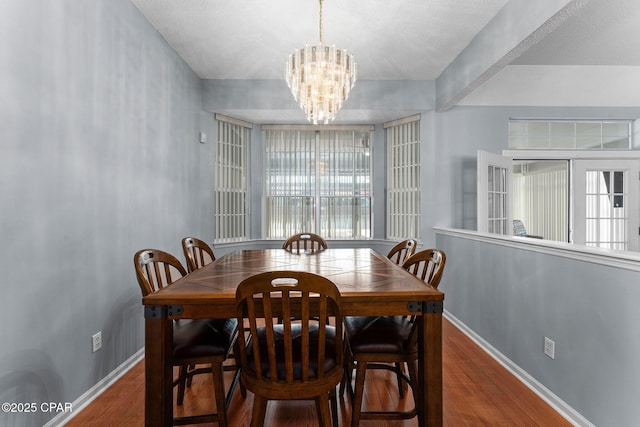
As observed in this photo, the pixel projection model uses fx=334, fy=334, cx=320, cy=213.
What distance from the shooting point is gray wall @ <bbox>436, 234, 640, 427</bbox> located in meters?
1.63

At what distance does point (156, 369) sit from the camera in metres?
1.53

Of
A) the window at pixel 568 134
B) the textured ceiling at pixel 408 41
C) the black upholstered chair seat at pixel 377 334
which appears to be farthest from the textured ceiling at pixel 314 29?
the black upholstered chair seat at pixel 377 334

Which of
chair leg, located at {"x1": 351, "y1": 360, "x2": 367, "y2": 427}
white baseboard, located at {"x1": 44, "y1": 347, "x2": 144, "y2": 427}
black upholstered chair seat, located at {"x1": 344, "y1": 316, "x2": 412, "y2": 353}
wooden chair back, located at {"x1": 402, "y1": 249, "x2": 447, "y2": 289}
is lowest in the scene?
white baseboard, located at {"x1": 44, "y1": 347, "x2": 144, "y2": 427}

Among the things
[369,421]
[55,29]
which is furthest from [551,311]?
[55,29]

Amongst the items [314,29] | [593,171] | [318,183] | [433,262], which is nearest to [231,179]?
[318,183]

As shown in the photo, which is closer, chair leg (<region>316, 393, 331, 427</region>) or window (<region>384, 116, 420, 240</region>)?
chair leg (<region>316, 393, 331, 427</region>)

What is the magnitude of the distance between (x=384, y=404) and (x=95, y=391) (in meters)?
1.87

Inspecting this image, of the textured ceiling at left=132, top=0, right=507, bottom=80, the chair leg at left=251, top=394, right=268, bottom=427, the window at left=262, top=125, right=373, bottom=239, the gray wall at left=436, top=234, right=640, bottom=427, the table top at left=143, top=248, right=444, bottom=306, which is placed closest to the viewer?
the chair leg at left=251, top=394, right=268, bottom=427

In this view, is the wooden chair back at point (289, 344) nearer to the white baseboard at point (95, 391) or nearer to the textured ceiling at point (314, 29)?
the white baseboard at point (95, 391)

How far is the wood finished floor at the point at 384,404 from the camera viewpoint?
6.25 ft

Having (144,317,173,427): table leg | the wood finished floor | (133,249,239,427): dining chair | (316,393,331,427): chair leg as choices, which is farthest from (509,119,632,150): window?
(144,317,173,427): table leg

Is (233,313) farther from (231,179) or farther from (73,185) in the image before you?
(231,179)

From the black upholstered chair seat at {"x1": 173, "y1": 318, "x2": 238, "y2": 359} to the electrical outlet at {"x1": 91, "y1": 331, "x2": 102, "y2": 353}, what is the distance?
727 mm

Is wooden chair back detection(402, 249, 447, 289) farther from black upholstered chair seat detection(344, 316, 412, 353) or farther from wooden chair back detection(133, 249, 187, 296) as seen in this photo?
wooden chair back detection(133, 249, 187, 296)
